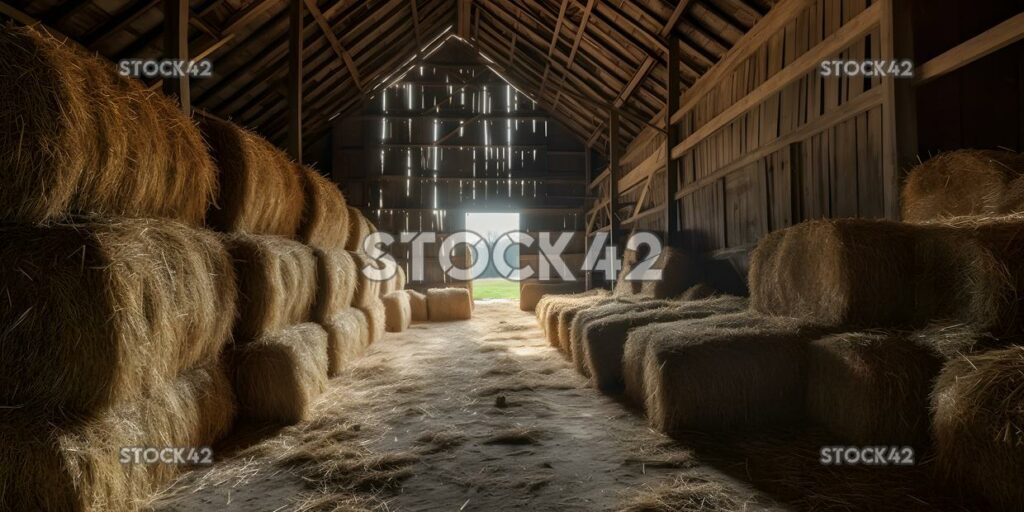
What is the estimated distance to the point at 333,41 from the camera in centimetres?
920

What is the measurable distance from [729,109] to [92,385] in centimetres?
637

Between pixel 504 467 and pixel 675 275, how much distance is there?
5.02 m

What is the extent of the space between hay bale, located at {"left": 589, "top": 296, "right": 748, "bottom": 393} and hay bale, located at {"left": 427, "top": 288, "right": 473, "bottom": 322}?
6.97 metres

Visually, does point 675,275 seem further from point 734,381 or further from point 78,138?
point 78,138

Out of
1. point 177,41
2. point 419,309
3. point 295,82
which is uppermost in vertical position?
point 295,82

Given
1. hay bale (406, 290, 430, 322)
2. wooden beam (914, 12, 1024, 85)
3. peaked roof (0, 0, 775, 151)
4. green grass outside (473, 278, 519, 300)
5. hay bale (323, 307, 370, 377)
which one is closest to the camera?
wooden beam (914, 12, 1024, 85)

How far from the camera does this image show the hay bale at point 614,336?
14.8 feet

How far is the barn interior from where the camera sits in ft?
6.51

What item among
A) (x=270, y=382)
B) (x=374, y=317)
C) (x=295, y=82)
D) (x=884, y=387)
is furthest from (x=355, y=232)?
(x=884, y=387)

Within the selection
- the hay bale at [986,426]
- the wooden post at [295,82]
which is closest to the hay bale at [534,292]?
the wooden post at [295,82]

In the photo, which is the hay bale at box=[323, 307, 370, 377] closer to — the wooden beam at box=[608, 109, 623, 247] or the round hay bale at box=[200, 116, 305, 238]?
the round hay bale at box=[200, 116, 305, 238]

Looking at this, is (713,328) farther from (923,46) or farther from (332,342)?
(332,342)

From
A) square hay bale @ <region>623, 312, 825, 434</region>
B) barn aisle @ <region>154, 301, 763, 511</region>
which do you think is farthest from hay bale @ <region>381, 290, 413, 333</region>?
square hay bale @ <region>623, 312, 825, 434</region>

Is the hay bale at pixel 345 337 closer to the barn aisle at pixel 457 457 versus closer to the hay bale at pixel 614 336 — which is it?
the barn aisle at pixel 457 457
